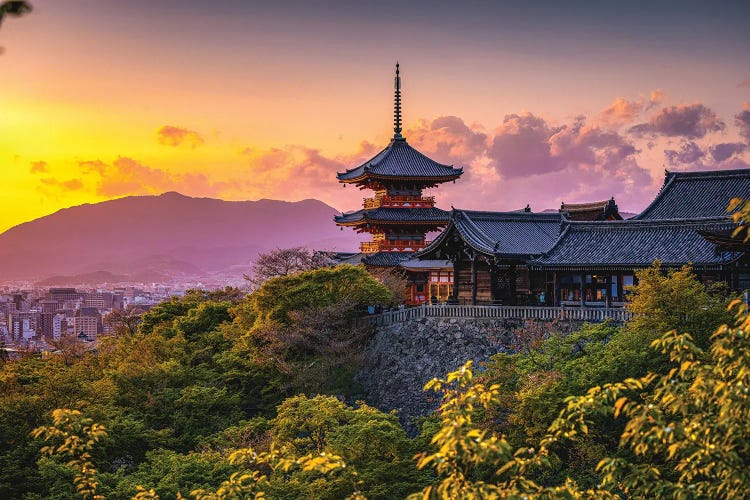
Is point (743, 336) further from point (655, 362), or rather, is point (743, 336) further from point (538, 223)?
point (538, 223)

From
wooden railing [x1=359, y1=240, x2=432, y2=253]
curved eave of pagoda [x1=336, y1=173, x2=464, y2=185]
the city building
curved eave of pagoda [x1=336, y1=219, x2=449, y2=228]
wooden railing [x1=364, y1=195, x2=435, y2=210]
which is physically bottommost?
the city building

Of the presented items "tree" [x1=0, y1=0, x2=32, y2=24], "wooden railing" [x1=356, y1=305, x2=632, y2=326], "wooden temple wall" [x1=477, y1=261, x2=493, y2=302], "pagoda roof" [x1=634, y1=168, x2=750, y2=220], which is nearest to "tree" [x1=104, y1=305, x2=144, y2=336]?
"wooden railing" [x1=356, y1=305, x2=632, y2=326]

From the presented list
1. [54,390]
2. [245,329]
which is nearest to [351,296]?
[245,329]

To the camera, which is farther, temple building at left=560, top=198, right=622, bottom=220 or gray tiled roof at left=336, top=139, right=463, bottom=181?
gray tiled roof at left=336, top=139, right=463, bottom=181

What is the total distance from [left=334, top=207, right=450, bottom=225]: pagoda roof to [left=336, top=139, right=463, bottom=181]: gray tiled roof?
89.6 inches

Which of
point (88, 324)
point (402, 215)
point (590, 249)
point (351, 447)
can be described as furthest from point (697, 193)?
point (88, 324)

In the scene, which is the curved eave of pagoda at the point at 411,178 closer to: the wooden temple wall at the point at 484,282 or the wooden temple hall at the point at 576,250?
the wooden temple hall at the point at 576,250

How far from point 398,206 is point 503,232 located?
46.8 feet

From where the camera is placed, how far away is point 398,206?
53062mm

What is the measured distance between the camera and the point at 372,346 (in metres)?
37.7

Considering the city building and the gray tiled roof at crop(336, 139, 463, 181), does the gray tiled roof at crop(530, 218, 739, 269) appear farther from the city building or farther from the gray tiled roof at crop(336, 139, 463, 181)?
the city building

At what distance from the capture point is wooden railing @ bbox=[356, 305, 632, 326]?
31.2 m

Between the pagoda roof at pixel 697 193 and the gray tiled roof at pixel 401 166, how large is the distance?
15.8m

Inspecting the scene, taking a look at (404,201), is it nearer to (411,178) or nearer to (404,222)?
(411,178)
